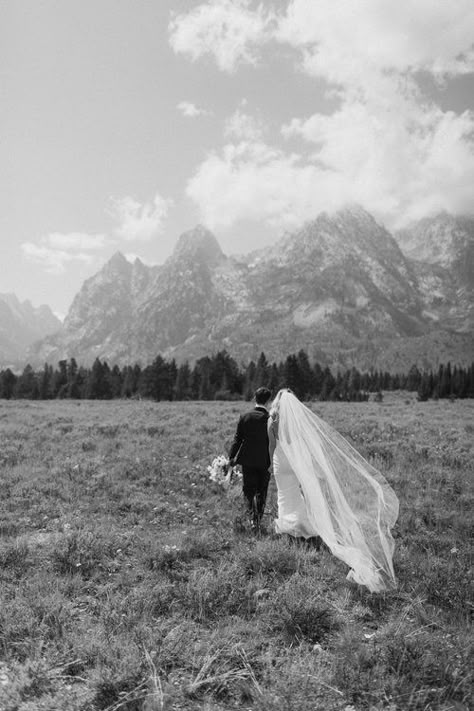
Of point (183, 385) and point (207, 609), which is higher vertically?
point (183, 385)

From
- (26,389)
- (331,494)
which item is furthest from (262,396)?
(26,389)

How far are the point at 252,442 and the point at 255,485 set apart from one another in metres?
0.93

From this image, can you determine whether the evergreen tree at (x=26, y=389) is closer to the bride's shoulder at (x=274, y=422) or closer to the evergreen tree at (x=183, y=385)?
the evergreen tree at (x=183, y=385)

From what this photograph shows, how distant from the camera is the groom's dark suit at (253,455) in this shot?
32.0 feet

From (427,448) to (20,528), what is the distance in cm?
1316

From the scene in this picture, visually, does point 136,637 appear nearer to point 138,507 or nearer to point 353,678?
point 353,678

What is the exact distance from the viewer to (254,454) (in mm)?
9750

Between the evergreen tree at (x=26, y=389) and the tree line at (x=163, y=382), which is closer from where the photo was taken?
the tree line at (x=163, y=382)

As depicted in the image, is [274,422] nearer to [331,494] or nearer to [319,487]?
[319,487]

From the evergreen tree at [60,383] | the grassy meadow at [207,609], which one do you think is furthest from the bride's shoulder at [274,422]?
the evergreen tree at [60,383]

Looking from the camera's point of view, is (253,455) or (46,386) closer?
(253,455)

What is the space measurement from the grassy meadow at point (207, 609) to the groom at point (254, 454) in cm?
71

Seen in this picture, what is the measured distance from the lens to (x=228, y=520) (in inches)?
392

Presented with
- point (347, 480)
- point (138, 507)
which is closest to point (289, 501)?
point (347, 480)
